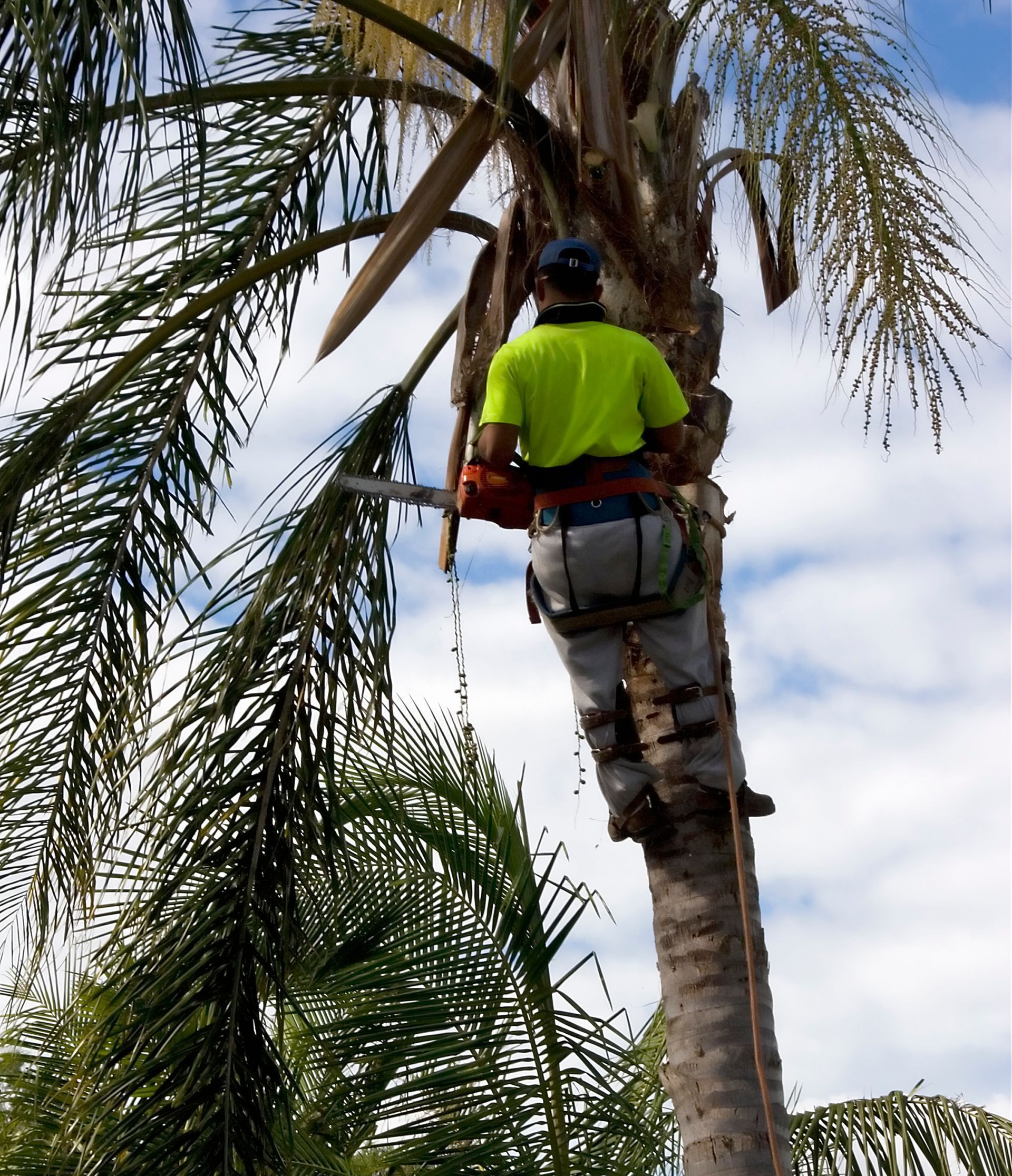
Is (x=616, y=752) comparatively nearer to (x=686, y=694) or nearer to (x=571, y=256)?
(x=686, y=694)

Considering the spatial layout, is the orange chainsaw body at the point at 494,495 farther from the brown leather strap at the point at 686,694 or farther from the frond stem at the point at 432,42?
the frond stem at the point at 432,42

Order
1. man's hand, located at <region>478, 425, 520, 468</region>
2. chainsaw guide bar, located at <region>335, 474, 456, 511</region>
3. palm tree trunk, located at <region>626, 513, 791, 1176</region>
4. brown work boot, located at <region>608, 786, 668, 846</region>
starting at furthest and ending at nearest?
chainsaw guide bar, located at <region>335, 474, 456, 511</region> → brown work boot, located at <region>608, 786, 668, 846</region> → man's hand, located at <region>478, 425, 520, 468</region> → palm tree trunk, located at <region>626, 513, 791, 1176</region>

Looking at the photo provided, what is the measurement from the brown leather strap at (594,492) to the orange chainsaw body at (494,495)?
7cm

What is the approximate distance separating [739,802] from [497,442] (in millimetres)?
1288

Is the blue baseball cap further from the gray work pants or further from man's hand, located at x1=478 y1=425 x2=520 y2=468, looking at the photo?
the gray work pants

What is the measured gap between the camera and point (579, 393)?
456cm

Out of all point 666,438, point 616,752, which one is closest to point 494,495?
point 666,438

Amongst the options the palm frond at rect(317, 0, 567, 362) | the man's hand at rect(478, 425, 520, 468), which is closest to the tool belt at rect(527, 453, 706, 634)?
the man's hand at rect(478, 425, 520, 468)

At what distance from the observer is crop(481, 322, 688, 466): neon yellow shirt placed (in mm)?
4555

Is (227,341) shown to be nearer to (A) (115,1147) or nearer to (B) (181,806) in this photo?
(B) (181,806)

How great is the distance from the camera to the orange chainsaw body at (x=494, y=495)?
4.57 meters

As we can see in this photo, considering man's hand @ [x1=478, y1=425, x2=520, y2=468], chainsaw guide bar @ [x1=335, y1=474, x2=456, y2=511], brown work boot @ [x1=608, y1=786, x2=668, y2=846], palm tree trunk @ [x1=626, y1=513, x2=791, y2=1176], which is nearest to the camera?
palm tree trunk @ [x1=626, y1=513, x2=791, y2=1176]

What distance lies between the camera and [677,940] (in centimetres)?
458

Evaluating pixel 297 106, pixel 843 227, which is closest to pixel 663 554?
pixel 843 227
